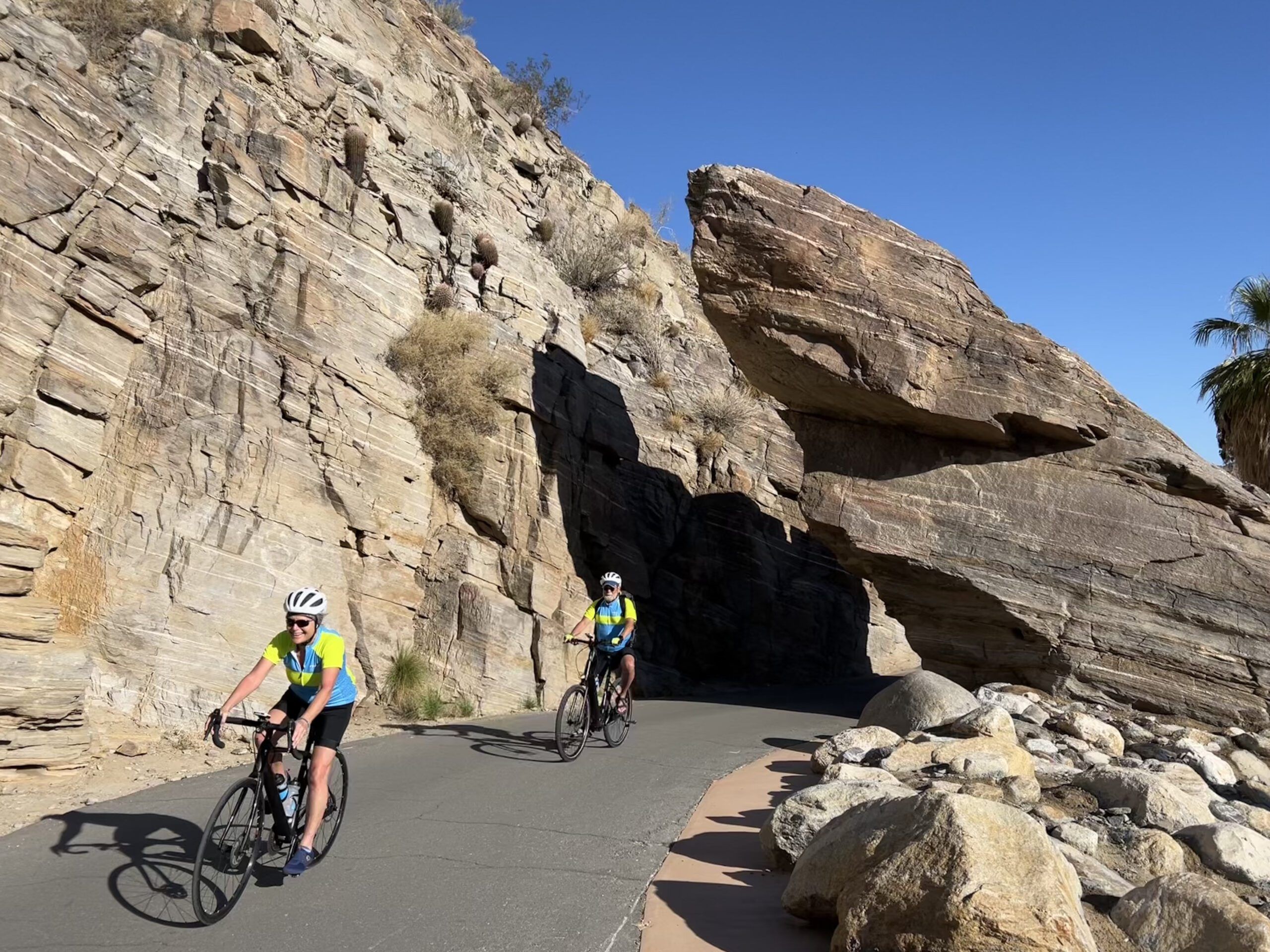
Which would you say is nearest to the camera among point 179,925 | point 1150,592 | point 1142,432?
point 179,925

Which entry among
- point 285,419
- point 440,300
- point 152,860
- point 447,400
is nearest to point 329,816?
point 152,860

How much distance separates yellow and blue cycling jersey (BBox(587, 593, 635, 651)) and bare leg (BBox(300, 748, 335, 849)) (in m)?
4.79

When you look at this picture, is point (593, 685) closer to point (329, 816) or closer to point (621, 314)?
point (329, 816)

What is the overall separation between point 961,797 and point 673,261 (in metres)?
32.3

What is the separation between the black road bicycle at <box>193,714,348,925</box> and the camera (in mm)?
5121

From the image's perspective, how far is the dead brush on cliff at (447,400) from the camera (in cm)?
1631

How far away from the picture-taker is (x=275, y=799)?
5.54 meters

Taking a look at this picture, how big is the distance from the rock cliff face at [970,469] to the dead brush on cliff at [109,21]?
990 cm

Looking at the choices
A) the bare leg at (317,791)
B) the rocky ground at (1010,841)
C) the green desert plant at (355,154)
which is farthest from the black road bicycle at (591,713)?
the green desert plant at (355,154)

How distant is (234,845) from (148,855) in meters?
1.35

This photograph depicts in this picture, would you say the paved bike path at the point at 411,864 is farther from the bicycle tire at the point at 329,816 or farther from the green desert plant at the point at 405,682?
the green desert plant at the point at 405,682

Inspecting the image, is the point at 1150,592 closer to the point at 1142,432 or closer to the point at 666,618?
the point at 1142,432

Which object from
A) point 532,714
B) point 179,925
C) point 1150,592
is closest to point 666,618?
point 532,714

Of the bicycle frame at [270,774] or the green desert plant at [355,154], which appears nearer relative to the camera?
the bicycle frame at [270,774]
